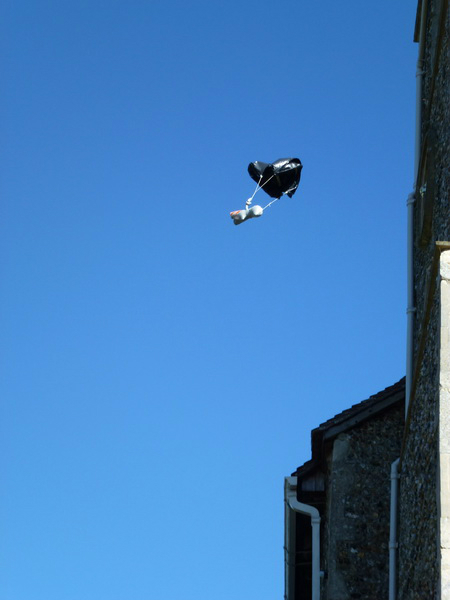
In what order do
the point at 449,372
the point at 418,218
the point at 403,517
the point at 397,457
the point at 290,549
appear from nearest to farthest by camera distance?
the point at 449,372 < the point at 403,517 < the point at 418,218 < the point at 397,457 < the point at 290,549

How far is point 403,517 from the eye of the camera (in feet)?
36.2

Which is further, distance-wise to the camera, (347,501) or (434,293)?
(347,501)

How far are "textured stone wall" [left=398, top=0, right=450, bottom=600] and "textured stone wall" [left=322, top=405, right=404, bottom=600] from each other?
4.05 feet

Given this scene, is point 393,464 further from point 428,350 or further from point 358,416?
point 428,350

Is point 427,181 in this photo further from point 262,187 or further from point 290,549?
point 290,549

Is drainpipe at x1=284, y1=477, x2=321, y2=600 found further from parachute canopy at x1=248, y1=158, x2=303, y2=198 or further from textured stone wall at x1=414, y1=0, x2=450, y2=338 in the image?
parachute canopy at x1=248, y1=158, x2=303, y2=198

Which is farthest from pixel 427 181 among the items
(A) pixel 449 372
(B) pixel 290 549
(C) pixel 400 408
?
(B) pixel 290 549

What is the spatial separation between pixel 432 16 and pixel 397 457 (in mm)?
4460

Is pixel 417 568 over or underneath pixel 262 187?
underneath

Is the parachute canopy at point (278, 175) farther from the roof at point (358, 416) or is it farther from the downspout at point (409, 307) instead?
the roof at point (358, 416)

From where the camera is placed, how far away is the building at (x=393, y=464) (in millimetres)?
9930

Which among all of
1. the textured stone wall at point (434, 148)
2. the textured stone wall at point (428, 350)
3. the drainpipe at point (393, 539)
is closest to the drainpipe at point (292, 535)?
the drainpipe at point (393, 539)

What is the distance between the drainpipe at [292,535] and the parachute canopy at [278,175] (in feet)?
10.7

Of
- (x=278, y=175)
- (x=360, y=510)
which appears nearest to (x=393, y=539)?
(x=360, y=510)
